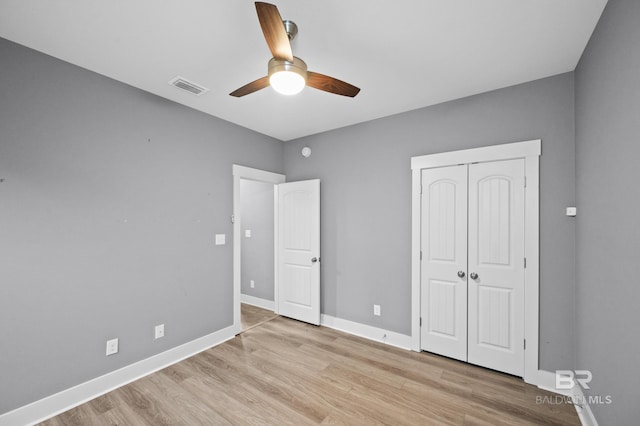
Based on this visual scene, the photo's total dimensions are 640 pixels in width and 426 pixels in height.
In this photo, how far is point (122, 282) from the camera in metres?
2.31

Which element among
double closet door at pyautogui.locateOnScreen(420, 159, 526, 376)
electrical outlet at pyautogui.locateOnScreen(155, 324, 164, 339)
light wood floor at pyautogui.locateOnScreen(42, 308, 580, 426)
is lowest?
light wood floor at pyautogui.locateOnScreen(42, 308, 580, 426)

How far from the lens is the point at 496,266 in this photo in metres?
2.45

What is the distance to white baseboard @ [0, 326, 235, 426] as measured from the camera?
1.79 meters

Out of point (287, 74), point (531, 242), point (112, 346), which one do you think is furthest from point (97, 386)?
point (531, 242)

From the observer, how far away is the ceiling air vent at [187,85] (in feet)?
7.54

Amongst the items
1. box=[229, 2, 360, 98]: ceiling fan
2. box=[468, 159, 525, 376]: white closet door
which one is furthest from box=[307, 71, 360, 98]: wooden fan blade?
box=[468, 159, 525, 376]: white closet door

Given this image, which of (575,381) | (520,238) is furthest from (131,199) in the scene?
(575,381)

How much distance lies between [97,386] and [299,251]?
2.41 metres

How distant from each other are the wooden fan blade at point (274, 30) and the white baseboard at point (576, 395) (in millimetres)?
3002

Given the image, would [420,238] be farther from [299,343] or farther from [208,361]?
[208,361]

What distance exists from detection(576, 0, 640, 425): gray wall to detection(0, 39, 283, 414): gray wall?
3324mm

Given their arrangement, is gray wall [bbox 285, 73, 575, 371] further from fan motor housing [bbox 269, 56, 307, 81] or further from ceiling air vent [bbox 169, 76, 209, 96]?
fan motor housing [bbox 269, 56, 307, 81]

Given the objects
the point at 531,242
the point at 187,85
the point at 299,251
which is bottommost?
the point at 299,251

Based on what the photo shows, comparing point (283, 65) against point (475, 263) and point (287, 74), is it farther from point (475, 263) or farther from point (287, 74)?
point (475, 263)
